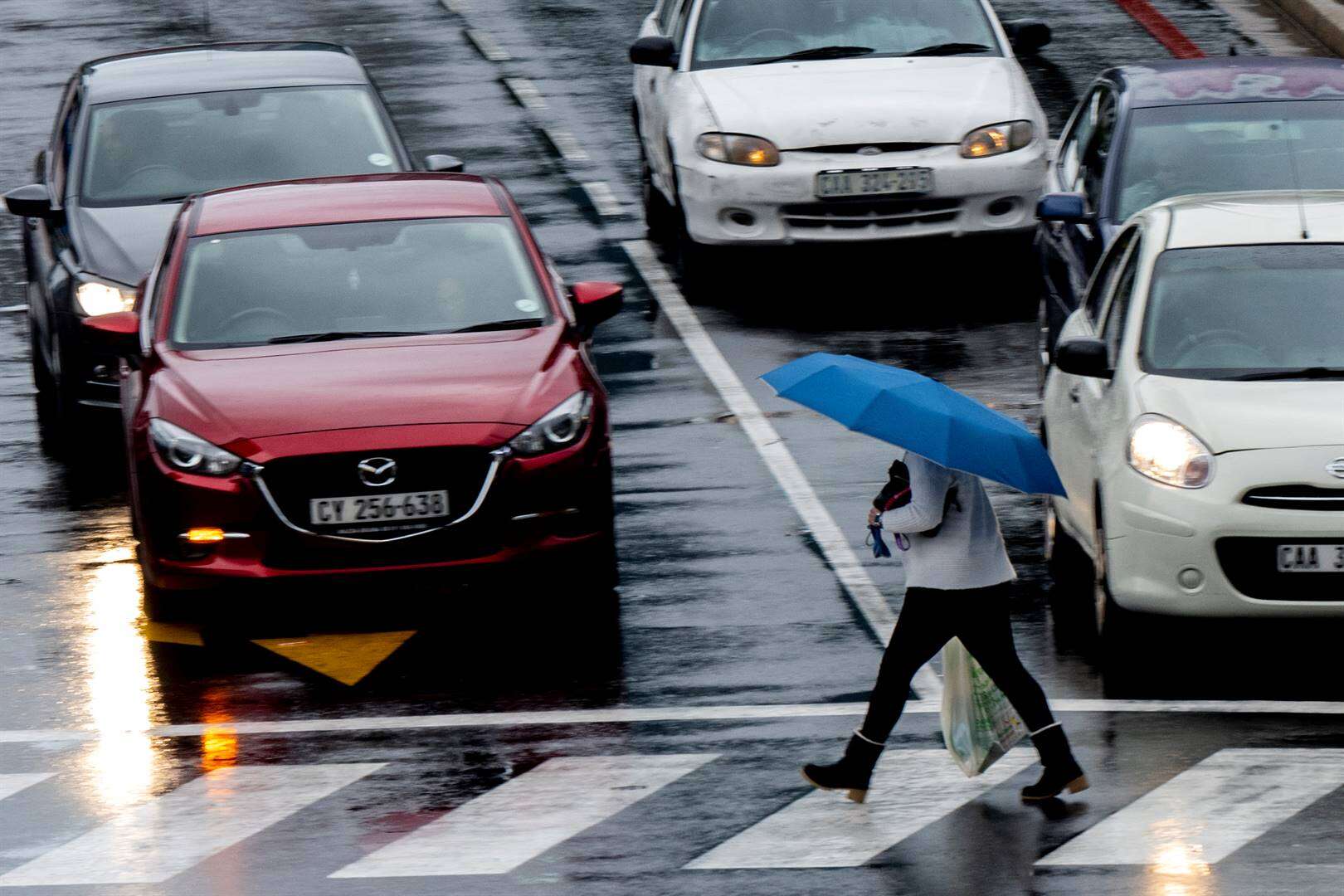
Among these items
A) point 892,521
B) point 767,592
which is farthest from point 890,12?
point 892,521

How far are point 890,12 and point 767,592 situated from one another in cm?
703

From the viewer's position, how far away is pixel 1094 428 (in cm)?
1059

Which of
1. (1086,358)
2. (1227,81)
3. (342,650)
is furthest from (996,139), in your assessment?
(342,650)

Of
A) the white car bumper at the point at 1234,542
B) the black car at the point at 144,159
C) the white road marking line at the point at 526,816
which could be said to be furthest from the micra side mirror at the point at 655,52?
the white road marking line at the point at 526,816

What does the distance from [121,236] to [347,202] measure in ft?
7.57

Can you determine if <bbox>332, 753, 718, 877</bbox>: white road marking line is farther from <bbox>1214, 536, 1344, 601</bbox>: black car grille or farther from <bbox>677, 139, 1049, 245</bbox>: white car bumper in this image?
<bbox>677, 139, 1049, 245</bbox>: white car bumper

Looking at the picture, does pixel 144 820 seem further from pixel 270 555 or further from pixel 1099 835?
pixel 1099 835

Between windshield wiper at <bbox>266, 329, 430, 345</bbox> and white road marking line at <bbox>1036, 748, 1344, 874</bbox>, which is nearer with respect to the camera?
white road marking line at <bbox>1036, 748, 1344, 874</bbox>

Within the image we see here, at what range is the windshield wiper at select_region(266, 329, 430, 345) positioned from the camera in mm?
11453

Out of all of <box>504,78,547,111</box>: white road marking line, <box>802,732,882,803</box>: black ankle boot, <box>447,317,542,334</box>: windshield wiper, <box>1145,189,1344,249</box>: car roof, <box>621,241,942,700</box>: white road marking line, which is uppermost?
<box>1145,189,1344,249</box>: car roof

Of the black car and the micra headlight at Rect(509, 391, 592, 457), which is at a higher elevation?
the micra headlight at Rect(509, 391, 592, 457)

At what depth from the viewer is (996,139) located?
16109 mm

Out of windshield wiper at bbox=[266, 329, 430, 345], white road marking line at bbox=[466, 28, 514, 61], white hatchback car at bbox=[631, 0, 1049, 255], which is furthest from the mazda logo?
white road marking line at bbox=[466, 28, 514, 61]

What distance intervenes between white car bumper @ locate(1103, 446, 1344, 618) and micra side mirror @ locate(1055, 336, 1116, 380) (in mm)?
802
